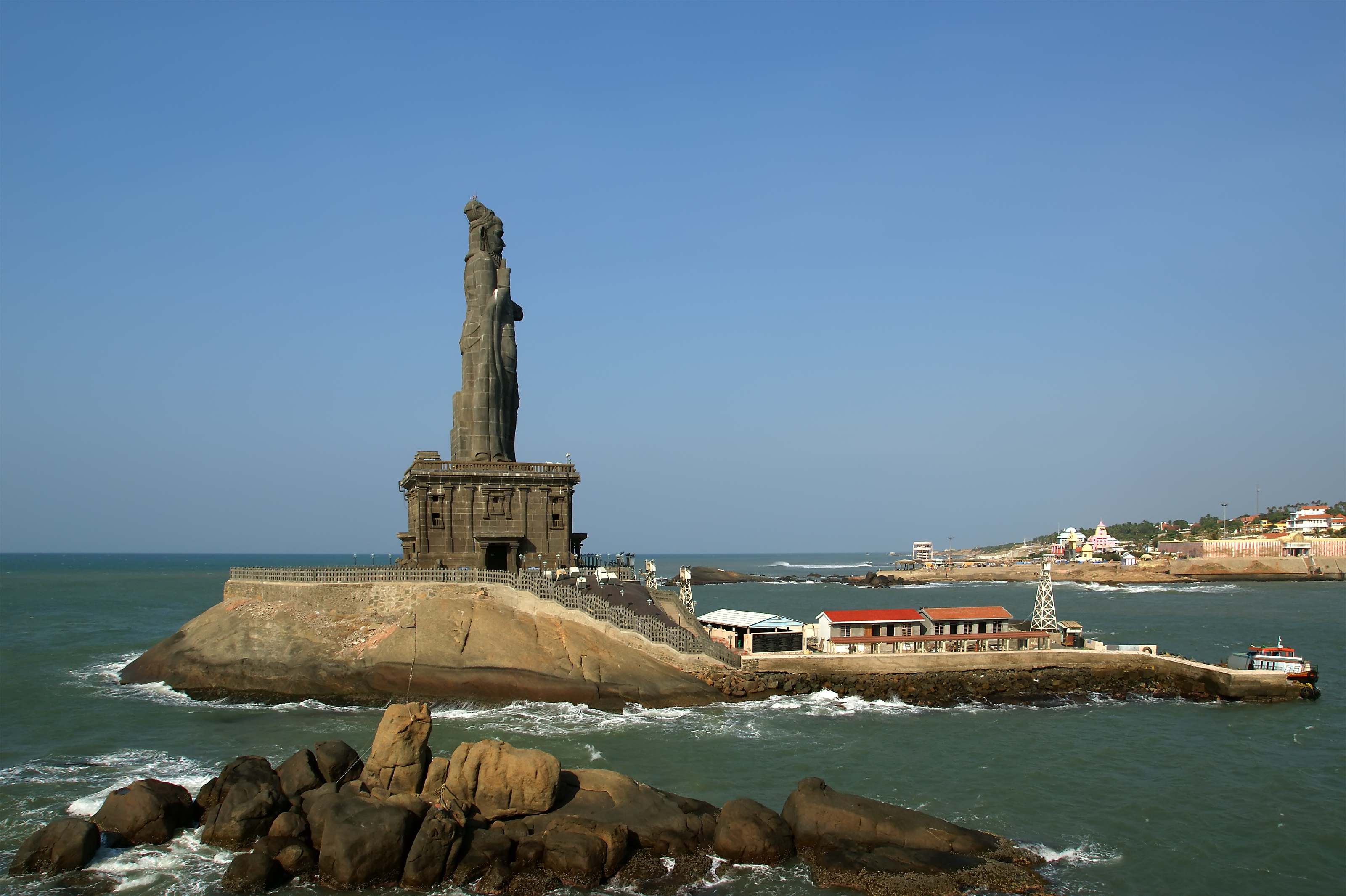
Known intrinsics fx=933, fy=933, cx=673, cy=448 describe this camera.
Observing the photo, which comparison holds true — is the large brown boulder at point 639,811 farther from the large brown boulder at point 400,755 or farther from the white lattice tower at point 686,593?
the white lattice tower at point 686,593

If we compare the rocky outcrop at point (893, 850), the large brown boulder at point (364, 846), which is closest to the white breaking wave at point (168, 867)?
the large brown boulder at point (364, 846)

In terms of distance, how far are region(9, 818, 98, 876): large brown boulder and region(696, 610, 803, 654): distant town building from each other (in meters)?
24.7

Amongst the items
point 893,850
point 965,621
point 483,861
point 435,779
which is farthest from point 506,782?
point 965,621

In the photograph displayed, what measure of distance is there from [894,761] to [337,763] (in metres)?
15.7

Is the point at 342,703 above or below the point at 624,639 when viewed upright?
below

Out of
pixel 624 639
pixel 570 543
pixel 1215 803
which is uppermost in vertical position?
pixel 570 543

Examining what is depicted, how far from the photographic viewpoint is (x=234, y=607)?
138 ft

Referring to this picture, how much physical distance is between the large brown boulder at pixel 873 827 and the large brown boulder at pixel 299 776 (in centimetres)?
1137

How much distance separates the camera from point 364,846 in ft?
63.6

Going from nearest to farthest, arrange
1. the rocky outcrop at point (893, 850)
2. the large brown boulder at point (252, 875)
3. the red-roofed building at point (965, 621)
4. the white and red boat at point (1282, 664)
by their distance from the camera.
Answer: the rocky outcrop at point (893, 850)
the large brown boulder at point (252, 875)
the white and red boat at point (1282, 664)
the red-roofed building at point (965, 621)

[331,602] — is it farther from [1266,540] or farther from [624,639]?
[1266,540]

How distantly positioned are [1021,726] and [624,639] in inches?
599

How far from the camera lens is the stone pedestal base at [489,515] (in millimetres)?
45375

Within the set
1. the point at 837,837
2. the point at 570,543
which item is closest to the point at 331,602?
the point at 570,543
